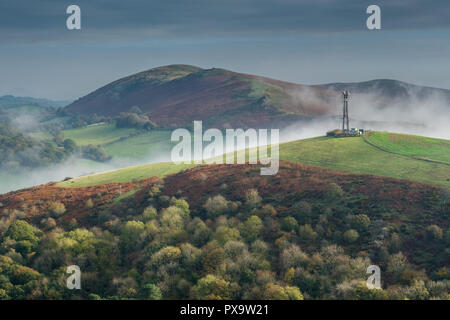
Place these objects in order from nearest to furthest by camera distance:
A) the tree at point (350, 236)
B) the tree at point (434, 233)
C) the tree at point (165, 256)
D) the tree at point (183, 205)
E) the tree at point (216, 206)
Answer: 1. the tree at point (434, 233)
2. the tree at point (350, 236)
3. the tree at point (165, 256)
4. the tree at point (216, 206)
5. the tree at point (183, 205)

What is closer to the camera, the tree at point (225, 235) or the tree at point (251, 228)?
the tree at point (225, 235)

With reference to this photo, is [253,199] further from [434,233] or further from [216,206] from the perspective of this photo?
[434,233]

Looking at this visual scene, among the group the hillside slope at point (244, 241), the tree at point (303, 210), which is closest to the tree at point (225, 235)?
the hillside slope at point (244, 241)

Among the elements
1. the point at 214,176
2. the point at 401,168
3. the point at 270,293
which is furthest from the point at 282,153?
the point at 270,293

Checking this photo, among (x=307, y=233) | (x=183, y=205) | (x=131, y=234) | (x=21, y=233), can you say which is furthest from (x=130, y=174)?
(x=307, y=233)

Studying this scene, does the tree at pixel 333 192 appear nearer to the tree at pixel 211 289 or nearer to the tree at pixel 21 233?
the tree at pixel 211 289

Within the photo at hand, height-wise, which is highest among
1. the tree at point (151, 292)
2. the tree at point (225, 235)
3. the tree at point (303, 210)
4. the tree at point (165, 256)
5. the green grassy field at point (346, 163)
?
the green grassy field at point (346, 163)

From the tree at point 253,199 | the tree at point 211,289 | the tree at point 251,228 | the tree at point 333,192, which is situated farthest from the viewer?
the tree at point 253,199

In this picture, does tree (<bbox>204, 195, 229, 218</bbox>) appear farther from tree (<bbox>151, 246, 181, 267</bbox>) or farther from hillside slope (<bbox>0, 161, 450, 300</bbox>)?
tree (<bbox>151, 246, 181, 267</bbox>)
